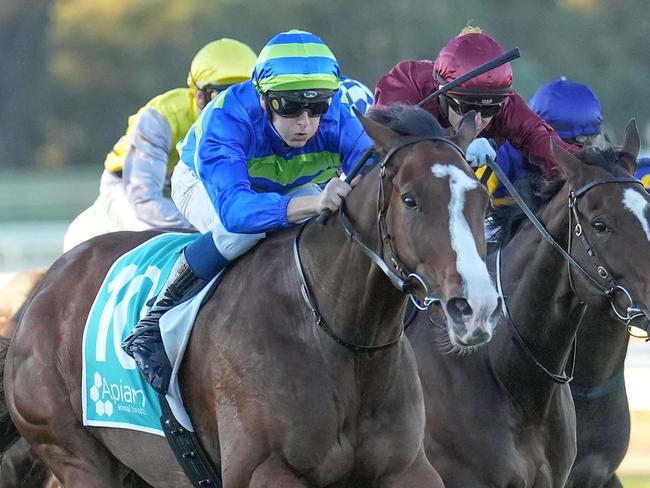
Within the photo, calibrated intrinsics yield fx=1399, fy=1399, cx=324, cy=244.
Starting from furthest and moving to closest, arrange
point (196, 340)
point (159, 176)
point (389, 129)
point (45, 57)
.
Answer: point (45, 57) < point (159, 176) < point (196, 340) < point (389, 129)

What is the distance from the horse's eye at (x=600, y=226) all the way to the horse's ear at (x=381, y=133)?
1.04m

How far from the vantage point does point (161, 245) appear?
5.36 metres

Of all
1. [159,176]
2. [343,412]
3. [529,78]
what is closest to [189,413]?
[343,412]

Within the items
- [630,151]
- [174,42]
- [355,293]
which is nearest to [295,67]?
[355,293]

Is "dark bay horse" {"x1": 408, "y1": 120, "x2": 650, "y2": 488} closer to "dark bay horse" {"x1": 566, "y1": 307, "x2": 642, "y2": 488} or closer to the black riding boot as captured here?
"dark bay horse" {"x1": 566, "y1": 307, "x2": 642, "y2": 488}

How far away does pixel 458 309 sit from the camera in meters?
3.80

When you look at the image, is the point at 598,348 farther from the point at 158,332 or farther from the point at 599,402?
the point at 158,332

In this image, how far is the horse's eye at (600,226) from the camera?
489 cm

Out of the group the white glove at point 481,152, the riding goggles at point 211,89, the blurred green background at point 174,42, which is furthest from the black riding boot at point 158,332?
the blurred green background at point 174,42

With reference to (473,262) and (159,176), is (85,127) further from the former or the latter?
(473,262)

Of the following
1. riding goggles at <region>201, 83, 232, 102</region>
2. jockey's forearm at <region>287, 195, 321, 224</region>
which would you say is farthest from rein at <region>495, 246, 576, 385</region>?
riding goggles at <region>201, 83, 232, 102</region>

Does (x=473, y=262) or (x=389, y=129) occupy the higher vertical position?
(x=389, y=129)

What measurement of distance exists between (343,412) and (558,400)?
1.24 meters

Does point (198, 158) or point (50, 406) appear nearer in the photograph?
point (198, 158)
